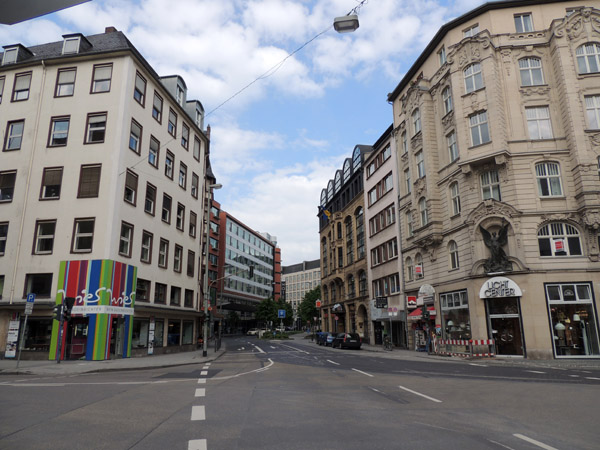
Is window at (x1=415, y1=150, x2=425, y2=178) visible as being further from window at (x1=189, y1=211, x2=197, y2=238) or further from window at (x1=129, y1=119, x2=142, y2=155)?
window at (x1=129, y1=119, x2=142, y2=155)

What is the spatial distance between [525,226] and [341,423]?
71.2 feet

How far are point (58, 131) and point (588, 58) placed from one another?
3281 centimetres

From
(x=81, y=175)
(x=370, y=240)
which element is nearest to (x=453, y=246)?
(x=370, y=240)

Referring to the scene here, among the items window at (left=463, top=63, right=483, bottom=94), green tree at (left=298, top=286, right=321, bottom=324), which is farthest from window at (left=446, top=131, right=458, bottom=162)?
green tree at (left=298, top=286, right=321, bottom=324)

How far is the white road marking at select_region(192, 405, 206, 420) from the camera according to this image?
7504 millimetres

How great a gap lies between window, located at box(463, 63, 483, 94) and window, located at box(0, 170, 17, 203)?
2934cm

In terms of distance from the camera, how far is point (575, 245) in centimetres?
2419

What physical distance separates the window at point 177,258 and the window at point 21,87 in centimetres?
1415

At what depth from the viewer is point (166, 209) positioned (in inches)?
1266

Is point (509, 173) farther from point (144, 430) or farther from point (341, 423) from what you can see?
point (144, 430)

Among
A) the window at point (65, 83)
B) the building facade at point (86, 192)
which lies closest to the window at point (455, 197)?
the building facade at point (86, 192)

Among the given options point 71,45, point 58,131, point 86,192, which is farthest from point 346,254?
point 71,45

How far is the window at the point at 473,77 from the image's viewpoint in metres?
27.8

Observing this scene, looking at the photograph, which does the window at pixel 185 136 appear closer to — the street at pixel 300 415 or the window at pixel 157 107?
the window at pixel 157 107
